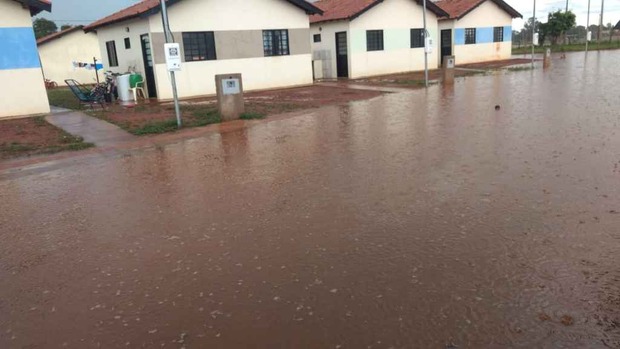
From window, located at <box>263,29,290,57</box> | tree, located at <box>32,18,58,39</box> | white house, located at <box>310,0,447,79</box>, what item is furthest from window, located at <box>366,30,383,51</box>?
tree, located at <box>32,18,58,39</box>

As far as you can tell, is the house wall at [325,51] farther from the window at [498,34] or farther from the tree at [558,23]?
the tree at [558,23]

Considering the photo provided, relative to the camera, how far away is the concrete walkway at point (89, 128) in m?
11.4

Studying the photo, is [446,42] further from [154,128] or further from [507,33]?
[154,128]

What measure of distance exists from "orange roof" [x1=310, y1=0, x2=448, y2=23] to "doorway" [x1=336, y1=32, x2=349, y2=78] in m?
1.02

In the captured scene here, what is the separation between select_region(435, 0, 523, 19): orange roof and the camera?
34.0 meters

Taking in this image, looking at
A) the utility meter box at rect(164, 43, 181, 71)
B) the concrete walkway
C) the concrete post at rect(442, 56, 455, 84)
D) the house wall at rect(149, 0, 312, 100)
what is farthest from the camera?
the concrete post at rect(442, 56, 455, 84)

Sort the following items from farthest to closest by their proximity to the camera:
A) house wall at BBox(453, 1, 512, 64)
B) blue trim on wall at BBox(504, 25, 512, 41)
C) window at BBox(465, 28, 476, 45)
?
blue trim on wall at BBox(504, 25, 512, 41), window at BBox(465, 28, 476, 45), house wall at BBox(453, 1, 512, 64)

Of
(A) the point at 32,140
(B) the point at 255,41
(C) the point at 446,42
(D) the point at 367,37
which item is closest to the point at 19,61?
(A) the point at 32,140

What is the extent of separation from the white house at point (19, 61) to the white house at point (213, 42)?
152 inches

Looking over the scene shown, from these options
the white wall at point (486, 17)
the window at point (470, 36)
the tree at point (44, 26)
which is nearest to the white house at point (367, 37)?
the white wall at point (486, 17)

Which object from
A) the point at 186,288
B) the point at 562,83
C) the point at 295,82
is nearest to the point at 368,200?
the point at 186,288

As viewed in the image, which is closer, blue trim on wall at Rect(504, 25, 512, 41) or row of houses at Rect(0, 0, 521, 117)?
row of houses at Rect(0, 0, 521, 117)

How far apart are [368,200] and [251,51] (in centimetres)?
1700

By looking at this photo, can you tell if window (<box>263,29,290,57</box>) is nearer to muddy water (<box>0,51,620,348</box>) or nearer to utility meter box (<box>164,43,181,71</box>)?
utility meter box (<box>164,43,181,71</box>)
